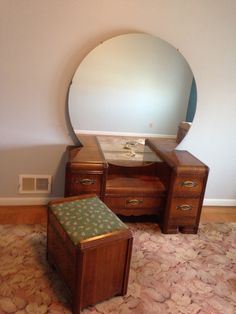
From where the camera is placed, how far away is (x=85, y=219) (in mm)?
1696

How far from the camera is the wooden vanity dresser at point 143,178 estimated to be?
226 centimetres

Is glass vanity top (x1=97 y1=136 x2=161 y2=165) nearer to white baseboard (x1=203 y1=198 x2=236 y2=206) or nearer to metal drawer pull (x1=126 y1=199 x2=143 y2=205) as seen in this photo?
metal drawer pull (x1=126 y1=199 x2=143 y2=205)

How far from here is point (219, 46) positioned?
257 cm

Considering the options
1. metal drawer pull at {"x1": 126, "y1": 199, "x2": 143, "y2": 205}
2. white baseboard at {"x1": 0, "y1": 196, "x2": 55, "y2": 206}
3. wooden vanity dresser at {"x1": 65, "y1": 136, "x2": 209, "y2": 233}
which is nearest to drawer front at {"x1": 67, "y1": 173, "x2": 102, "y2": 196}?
wooden vanity dresser at {"x1": 65, "y1": 136, "x2": 209, "y2": 233}

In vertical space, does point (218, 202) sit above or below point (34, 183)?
below

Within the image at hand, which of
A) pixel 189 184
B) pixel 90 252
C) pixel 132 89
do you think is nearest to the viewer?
pixel 90 252

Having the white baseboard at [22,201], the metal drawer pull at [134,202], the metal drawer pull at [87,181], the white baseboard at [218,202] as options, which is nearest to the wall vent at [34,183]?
the white baseboard at [22,201]

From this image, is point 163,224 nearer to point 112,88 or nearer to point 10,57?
point 112,88

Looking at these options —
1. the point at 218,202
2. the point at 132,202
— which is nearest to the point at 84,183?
the point at 132,202

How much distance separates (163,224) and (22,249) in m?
1.15

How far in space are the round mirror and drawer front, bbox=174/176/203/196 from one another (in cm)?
53

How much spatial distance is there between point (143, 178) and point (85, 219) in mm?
1058

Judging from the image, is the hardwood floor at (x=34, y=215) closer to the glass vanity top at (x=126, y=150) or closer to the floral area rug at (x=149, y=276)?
the floral area rug at (x=149, y=276)

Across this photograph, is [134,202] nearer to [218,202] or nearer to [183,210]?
[183,210]
